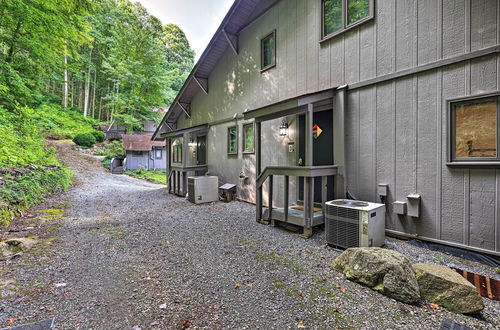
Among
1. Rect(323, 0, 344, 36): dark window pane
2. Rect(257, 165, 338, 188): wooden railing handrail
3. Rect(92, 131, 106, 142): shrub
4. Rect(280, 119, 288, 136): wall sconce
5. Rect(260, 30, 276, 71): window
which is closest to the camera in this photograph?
Rect(257, 165, 338, 188): wooden railing handrail

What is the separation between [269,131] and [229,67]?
3.59 meters

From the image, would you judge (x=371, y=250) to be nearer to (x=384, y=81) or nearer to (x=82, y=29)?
(x=384, y=81)

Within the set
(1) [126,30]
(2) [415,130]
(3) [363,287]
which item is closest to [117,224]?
(3) [363,287]

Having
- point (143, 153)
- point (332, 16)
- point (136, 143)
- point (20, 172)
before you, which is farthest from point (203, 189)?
point (143, 153)

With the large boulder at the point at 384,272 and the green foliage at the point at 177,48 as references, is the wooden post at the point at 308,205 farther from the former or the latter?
the green foliage at the point at 177,48

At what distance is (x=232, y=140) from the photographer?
831cm

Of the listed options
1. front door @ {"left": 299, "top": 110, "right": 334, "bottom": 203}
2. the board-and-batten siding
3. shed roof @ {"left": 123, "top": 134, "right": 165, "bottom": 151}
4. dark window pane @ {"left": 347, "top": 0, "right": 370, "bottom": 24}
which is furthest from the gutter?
shed roof @ {"left": 123, "top": 134, "right": 165, "bottom": 151}

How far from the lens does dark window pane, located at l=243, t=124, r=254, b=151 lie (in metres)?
7.40

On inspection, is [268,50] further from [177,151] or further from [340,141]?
[177,151]

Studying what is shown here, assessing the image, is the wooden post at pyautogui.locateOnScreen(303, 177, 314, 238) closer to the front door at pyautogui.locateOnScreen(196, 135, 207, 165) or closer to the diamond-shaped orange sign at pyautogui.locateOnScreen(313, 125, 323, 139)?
the diamond-shaped orange sign at pyautogui.locateOnScreen(313, 125, 323, 139)

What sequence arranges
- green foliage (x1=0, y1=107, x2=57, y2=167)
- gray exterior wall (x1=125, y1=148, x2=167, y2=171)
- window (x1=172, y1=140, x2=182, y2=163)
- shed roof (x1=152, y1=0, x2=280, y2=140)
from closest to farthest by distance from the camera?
green foliage (x1=0, y1=107, x2=57, y2=167) → shed roof (x1=152, y1=0, x2=280, y2=140) → window (x1=172, y1=140, x2=182, y2=163) → gray exterior wall (x1=125, y1=148, x2=167, y2=171)

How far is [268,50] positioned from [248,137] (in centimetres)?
280

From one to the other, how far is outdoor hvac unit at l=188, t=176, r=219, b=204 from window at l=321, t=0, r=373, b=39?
5.61 meters

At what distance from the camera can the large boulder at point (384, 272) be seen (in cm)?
228
